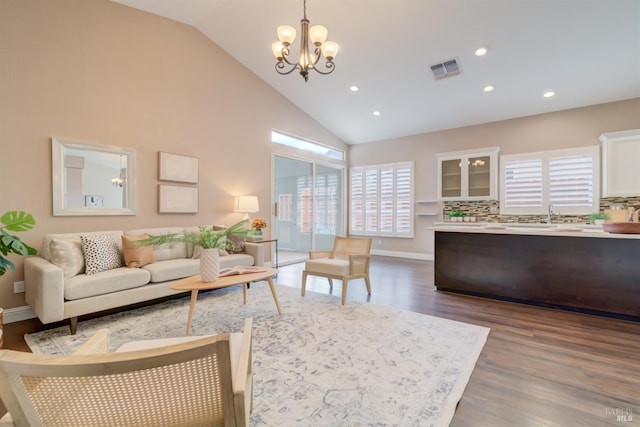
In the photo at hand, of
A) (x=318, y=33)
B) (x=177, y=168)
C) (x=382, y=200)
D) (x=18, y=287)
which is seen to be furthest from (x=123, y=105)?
(x=382, y=200)

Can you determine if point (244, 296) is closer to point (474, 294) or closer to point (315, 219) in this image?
point (474, 294)

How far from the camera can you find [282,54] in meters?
2.95

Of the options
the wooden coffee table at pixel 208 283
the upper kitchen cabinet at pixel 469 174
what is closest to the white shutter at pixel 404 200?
the upper kitchen cabinet at pixel 469 174

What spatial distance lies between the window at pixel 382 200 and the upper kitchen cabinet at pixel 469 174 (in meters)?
0.77

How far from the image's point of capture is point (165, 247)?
383 centimetres

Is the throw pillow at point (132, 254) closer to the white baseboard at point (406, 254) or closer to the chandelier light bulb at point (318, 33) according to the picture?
the chandelier light bulb at point (318, 33)

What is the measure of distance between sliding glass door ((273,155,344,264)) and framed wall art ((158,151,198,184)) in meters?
1.77

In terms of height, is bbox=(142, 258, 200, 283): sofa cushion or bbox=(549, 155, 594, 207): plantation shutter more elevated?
bbox=(549, 155, 594, 207): plantation shutter

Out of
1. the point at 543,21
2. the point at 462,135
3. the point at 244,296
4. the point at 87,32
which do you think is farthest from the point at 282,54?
the point at 462,135

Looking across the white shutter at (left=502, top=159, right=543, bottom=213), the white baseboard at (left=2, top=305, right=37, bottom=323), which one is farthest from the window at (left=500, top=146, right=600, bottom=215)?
the white baseboard at (left=2, top=305, right=37, bottom=323)

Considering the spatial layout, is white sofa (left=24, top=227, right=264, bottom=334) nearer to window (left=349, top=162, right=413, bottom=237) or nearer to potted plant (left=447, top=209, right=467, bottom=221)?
window (left=349, top=162, right=413, bottom=237)

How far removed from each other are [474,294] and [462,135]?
146 inches

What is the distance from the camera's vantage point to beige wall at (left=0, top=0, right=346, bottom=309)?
305 cm

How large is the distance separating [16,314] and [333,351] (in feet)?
11.0
